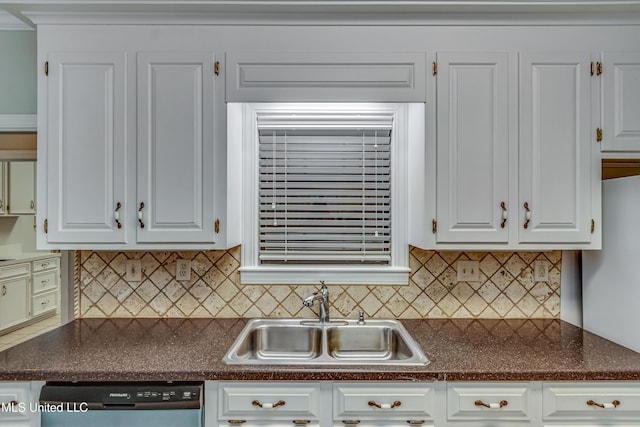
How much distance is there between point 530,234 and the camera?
1760mm

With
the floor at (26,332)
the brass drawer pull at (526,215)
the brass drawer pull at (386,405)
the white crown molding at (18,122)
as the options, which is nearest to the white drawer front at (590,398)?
the brass drawer pull at (386,405)

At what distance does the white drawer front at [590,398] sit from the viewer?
145 centimetres

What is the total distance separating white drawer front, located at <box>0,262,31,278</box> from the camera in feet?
10.4

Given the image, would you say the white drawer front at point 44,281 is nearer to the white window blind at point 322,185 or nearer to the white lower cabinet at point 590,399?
the white window blind at point 322,185

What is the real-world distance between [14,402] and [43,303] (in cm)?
152

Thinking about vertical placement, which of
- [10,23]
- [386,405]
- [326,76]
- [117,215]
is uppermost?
[10,23]

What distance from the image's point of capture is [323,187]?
222 cm

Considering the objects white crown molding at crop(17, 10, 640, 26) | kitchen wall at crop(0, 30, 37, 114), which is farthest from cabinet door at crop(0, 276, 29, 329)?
white crown molding at crop(17, 10, 640, 26)

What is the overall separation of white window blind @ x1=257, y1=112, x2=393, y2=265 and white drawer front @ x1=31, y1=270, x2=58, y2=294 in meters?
1.53

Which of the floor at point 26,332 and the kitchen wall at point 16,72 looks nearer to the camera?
the kitchen wall at point 16,72

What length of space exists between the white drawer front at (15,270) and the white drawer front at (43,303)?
431 mm

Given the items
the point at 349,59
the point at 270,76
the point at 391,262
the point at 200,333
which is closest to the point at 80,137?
the point at 270,76

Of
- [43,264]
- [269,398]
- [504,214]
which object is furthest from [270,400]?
[43,264]

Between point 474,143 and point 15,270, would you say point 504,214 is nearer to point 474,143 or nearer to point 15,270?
point 474,143
